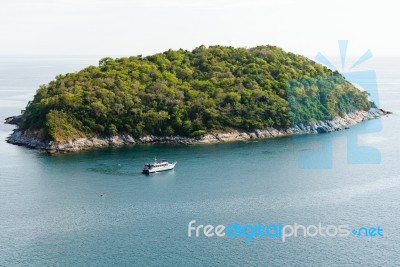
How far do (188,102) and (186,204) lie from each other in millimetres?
57376

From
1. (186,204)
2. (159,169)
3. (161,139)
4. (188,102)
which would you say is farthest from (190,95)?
(186,204)

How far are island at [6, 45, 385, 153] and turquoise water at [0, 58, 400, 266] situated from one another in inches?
260

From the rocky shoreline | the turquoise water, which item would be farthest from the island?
the turquoise water

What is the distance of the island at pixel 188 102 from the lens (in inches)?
4726

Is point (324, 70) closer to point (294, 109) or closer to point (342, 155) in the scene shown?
point (294, 109)

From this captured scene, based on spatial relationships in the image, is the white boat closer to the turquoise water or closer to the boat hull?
the boat hull

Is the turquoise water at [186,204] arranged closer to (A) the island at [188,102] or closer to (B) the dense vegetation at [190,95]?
(A) the island at [188,102]

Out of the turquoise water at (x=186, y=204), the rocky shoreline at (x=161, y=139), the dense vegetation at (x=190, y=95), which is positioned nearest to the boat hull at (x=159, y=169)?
the turquoise water at (x=186, y=204)

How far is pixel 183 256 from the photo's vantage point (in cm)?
5872

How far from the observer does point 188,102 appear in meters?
131

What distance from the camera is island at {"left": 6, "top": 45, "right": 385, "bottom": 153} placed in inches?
4726

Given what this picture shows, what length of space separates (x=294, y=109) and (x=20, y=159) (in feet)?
229

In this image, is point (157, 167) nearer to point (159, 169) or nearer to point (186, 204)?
point (159, 169)

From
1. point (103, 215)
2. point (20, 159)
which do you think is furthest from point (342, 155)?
point (20, 159)
